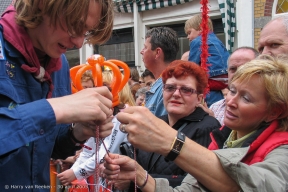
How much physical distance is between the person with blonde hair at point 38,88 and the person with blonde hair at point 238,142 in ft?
0.65

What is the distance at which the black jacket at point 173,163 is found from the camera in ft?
6.44

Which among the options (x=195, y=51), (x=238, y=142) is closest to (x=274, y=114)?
(x=238, y=142)

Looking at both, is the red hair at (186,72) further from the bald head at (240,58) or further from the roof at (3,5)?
the roof at (3,5)

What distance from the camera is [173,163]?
2.00m

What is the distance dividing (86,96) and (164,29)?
86.5 inches

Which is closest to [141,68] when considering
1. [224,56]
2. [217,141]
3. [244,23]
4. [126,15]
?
[126,15]

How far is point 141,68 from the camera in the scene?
8.53 meters

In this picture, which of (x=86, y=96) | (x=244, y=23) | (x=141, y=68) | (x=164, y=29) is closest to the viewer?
(x=86, y=96)

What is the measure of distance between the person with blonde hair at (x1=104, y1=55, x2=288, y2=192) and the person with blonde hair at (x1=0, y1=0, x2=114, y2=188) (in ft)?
0.65

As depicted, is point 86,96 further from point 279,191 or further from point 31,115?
point 279,191

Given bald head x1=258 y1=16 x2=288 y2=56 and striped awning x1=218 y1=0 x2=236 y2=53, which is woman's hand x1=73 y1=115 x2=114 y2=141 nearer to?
bald head x1=258 y1=16 x2=288 y2=56

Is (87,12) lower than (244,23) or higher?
lower

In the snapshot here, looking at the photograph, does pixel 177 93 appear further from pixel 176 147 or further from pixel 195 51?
pixel 195 51

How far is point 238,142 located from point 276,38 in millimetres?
968
